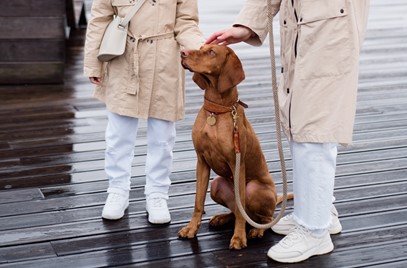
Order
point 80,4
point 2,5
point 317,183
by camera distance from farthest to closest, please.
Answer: point 80,4, point 2,5, point 317,183

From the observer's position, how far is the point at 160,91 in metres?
4.26

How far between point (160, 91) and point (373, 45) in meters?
4.84

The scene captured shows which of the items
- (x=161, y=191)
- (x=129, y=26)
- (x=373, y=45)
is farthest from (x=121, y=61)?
(x=373, y=45)

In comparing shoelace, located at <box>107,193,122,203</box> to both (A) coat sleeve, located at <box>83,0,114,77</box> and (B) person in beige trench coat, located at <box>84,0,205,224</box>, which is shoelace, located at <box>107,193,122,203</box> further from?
(A) coat sleeve, located at <box>83,0,114,77</box>

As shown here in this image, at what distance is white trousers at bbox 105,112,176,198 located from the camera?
4.34 metres

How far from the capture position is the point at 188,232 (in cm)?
408

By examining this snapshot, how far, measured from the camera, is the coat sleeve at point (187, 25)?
163 inches

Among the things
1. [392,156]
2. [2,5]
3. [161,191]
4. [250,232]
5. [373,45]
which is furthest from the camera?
[373,45]

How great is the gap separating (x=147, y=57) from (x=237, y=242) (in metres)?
0.94

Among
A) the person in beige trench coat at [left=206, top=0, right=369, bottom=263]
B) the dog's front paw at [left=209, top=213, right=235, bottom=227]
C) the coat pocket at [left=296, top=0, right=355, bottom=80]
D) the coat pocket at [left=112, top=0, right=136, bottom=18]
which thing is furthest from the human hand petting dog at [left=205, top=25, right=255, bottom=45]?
the dog's front paw at [left=209, top=213, right=235, bottom=227]

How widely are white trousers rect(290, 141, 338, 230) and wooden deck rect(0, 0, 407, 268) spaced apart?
0.18m

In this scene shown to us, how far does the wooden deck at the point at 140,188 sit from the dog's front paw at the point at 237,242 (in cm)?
3

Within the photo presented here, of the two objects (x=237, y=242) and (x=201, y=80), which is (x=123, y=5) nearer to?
(x=201, y=80)

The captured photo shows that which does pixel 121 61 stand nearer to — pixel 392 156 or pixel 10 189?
pixel 10 189
